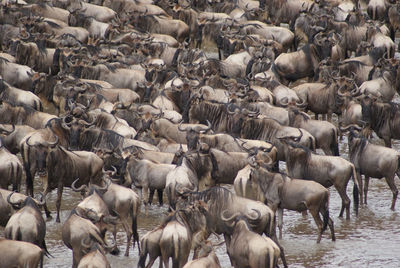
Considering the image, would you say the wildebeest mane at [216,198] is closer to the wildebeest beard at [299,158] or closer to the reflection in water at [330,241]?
the reflection in water at [330,241]

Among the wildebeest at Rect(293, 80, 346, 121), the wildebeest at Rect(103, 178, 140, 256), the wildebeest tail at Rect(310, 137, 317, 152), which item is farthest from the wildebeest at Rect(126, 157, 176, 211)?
the wildebeest at Rect(293, 80, 346, 121)

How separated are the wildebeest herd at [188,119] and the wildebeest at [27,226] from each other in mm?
23

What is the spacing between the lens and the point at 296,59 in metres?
23.0

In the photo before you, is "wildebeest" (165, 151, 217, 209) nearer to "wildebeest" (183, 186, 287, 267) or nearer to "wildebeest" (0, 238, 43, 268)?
"wildebeest" (183, 186, 287, 267)

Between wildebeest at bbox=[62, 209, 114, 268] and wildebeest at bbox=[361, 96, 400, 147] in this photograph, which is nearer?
wildebeest at bbox=[62, 209, 114, 268]

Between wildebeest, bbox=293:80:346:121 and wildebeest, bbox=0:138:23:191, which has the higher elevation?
wildebeest, bbox=293:80:346:121

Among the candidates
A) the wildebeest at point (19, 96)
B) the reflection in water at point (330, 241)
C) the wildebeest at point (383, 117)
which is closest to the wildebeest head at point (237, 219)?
the reflection in water at point (330, 241)

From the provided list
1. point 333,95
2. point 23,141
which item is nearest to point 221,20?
point 333,95

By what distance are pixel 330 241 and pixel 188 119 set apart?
5.69m

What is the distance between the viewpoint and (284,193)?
1478 centimetres

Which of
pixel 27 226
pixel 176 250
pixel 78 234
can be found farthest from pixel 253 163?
pixel 27 226

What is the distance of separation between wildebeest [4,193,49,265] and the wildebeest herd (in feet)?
0.07

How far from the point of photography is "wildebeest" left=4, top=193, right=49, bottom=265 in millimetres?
12992

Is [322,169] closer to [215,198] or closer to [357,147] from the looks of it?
[357,147]
